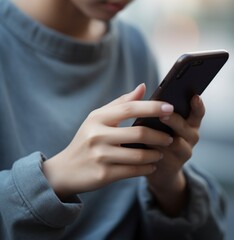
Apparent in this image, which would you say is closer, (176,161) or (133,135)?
(133,135)

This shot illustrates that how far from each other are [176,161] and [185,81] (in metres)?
0.14

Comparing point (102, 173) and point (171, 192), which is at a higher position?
point (102, 173)

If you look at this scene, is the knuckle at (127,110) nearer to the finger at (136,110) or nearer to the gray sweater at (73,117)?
the finger at (136,110)

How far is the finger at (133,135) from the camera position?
465 millimetres

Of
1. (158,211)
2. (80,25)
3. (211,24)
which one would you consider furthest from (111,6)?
(211,24)

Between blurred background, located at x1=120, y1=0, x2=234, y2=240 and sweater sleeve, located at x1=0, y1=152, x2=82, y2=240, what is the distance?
4.26 feet

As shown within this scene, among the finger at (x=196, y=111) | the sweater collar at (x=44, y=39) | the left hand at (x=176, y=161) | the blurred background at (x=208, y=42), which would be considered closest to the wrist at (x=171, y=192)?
the left hand at (x=176, y=161)

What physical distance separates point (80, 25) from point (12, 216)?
35cm

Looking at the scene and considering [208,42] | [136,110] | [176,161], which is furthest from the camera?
[208,42]

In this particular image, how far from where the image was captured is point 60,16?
677 millimetres

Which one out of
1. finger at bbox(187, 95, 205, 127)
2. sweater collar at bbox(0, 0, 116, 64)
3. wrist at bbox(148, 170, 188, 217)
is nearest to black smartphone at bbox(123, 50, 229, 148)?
finger at bbox(187, 95, 205, 127)

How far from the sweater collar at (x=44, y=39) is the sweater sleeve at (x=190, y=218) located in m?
0.22

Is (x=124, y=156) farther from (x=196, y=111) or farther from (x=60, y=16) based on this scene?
(x=60, y=16)

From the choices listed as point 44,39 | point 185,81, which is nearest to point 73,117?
point 44,39
